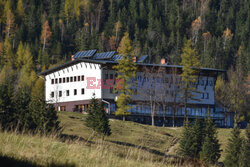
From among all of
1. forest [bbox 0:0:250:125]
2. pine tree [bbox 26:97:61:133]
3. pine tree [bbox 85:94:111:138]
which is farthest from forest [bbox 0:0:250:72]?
pine tree [bbox 26:97:61:133]

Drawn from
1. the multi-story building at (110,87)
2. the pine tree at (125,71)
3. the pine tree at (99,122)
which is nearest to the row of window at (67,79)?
the multi-story building at (110,87)

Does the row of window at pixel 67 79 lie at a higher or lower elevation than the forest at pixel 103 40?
lower

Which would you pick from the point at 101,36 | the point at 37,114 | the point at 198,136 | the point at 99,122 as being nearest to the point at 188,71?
the point at 198,136

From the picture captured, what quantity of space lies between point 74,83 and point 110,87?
21.0 ft

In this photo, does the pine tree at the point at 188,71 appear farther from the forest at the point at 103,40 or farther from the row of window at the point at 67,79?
the forest at the point at 103,40

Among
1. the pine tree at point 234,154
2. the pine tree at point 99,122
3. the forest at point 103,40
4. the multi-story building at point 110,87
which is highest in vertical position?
the forest at point 103,40

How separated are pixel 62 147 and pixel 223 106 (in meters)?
92.7

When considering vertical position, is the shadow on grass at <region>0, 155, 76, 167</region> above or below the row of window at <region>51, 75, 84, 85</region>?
below

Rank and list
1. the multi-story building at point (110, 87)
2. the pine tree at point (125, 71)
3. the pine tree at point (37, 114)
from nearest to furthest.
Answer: the pine tree at point (37, 114)
the pine tree at point (125, 71)
the multi-story building at point (110, 87)

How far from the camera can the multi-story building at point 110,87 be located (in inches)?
3027

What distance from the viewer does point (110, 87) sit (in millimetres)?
77375

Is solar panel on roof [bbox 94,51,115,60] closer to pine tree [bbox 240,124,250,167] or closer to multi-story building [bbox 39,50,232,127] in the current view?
multi-story building [bbox 39,50,232,127]

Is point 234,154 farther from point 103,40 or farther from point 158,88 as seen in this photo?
point 103,40

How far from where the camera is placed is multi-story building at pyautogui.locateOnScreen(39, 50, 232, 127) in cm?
7688
